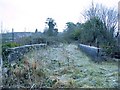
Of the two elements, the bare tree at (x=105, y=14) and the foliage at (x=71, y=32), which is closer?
the bare tree at (x=105, y=14)

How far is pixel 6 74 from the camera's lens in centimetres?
492

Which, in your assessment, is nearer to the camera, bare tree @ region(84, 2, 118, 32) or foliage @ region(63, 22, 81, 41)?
bare tree @ region(84, 2, 118, 32)

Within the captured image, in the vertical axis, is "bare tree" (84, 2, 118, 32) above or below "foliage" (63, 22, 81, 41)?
above

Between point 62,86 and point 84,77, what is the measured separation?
113cm

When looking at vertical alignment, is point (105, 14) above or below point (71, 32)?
above

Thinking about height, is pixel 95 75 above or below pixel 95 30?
below

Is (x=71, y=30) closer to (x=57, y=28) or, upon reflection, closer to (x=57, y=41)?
(x=57, y=28)

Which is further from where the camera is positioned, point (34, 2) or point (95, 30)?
point (95, 30)

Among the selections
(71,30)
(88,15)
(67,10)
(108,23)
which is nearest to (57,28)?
(71,30)

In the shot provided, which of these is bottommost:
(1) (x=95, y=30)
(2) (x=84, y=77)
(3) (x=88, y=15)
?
(2) (x=84, y=77)

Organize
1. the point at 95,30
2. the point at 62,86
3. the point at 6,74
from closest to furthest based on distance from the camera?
1. the point at 62,86
2. the point at 6,74
3. the point at 95,30

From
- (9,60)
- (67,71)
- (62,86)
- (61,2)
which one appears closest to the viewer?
(62,86)

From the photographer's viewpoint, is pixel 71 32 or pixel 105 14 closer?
pixel 105 14

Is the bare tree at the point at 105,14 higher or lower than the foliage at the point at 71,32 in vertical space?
higher
